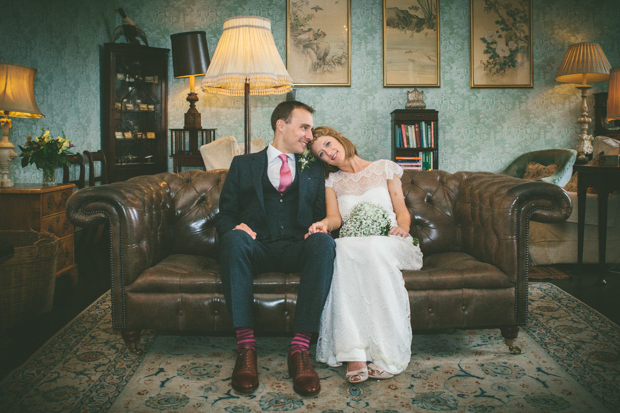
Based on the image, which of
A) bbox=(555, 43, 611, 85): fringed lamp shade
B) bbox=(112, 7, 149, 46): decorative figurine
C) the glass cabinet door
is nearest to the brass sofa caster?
the glass cabinet door

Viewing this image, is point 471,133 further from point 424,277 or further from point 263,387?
point 263,387

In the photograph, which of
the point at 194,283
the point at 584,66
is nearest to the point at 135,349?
the point at 194,283

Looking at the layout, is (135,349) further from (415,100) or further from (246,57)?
(415,100)

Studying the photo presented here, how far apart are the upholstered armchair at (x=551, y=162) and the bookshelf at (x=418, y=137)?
1.01 m

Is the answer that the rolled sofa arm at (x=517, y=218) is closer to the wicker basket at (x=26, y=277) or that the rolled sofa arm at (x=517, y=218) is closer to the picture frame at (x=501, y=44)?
the wicker basket at (x=26, y=277)

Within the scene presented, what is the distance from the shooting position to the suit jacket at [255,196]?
2098mm

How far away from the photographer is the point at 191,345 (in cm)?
210

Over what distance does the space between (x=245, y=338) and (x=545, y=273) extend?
8.30 ft

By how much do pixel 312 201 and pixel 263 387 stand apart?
34.3 inches

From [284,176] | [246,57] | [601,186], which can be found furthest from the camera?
[601,186]

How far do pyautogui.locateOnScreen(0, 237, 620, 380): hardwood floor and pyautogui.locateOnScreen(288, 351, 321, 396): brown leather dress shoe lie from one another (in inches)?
45.2

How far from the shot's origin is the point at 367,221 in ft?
6.72

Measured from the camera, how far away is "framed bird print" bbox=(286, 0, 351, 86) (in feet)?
17.9

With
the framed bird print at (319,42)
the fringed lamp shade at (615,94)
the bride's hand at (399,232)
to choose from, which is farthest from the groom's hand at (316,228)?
the framed bird print at (319,42)
